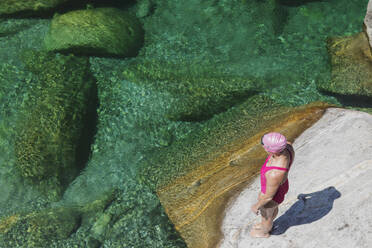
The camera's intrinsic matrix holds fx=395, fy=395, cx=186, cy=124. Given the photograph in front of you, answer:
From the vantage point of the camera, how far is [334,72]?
6781 millimetres

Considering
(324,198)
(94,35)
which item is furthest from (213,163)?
(94,35)

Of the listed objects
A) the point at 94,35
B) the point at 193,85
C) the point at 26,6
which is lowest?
the point at 193,85

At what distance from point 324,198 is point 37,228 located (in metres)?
3.78

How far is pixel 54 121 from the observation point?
20.7 feet

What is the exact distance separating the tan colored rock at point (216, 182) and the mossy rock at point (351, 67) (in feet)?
2.39

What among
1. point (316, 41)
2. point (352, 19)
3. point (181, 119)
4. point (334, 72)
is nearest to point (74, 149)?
point (181, 119)

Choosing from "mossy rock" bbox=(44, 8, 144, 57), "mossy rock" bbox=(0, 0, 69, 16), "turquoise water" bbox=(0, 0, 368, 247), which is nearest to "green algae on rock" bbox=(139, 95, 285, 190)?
"turquoise water" bbox=(0, 0, 368, 247)

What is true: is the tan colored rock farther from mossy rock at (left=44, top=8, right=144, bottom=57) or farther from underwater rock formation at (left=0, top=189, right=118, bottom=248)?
mossy rock at (left=44, top=8, right=144, bottom=57)

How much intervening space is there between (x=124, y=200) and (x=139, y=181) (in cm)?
36

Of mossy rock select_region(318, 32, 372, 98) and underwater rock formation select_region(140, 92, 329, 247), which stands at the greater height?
mossy rock select_region(318, 32, 372, 98)

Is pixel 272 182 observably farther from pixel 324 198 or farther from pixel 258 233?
pixel 324 198

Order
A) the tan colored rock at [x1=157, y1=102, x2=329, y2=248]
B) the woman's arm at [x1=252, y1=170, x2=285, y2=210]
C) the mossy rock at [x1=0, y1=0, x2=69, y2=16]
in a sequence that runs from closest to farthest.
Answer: the woman's arm at [x1=252, y1=170, x2=285, y2=210] → the tan colored rock at [x1=157, y1=102, x2=329, y2=248] → the mossy rock at [x1=0, y1=0, x2=69, y2=16]

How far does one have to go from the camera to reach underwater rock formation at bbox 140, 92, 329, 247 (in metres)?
4.80

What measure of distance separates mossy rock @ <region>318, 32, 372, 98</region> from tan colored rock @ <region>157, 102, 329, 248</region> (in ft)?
2.39
